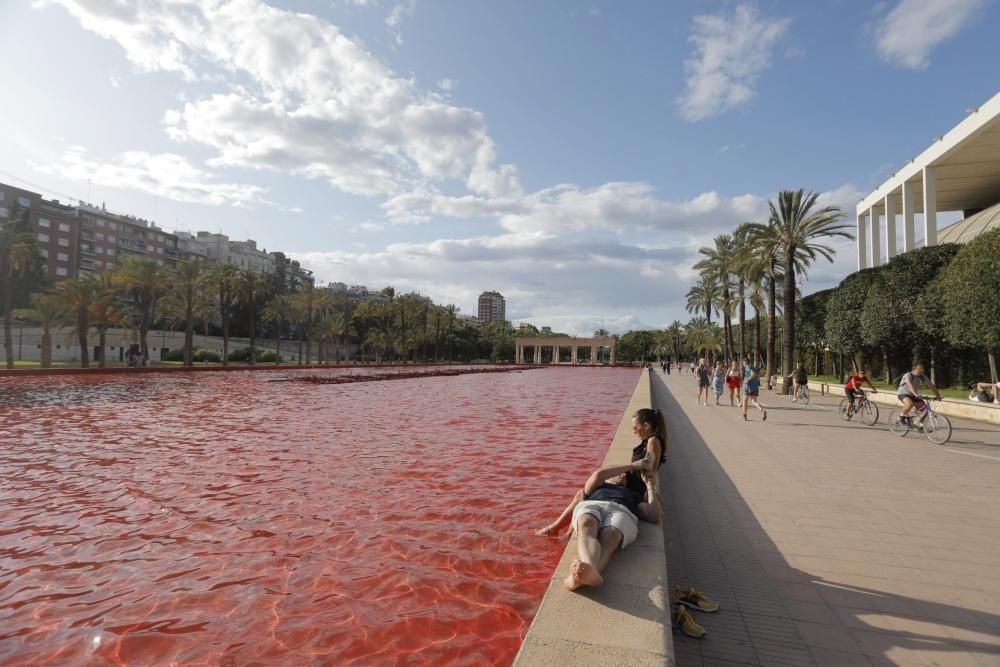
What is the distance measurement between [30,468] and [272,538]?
591cm

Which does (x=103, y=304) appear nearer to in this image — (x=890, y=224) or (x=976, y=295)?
(x=976, y=295)

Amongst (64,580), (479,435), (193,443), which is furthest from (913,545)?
(193,443)

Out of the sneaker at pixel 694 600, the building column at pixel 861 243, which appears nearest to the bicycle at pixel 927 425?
the sneaker at pixel 694 600

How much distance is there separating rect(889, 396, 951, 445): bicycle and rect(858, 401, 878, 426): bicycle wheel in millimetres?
1579

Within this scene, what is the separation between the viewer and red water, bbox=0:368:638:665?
12.0 ft

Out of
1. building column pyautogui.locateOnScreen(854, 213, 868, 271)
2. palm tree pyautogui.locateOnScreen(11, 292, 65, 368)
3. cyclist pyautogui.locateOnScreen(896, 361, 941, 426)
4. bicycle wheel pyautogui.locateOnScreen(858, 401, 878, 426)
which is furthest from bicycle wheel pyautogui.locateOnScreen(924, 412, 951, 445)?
palm tree pyautogui.locateOnScreen(11, 292, 65, 368)

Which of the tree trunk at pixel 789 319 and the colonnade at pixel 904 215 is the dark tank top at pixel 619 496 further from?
the colonnade at pixel 904 215

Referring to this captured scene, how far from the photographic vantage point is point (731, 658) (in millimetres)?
3145

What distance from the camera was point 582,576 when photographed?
317 cm

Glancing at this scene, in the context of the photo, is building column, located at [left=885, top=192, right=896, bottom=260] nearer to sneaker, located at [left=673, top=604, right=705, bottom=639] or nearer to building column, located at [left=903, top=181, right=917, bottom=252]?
building column, located at [left=903, top=181, right=917, bottom=252]

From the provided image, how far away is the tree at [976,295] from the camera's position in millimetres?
17859

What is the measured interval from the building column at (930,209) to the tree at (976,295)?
10302 millimetres

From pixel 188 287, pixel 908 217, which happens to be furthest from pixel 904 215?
pixel 188 287

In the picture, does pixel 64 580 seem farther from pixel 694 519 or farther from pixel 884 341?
pixel 884 341
